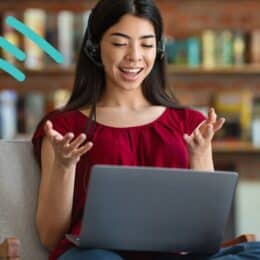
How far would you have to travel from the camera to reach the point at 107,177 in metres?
1.75

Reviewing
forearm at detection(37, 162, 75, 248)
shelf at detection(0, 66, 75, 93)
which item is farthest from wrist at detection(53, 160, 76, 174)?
shelf at detection(0, 66, 75, 93)

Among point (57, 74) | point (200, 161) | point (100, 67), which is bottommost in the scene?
point (200, 161)

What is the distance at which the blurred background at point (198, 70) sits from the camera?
4047 millimetres

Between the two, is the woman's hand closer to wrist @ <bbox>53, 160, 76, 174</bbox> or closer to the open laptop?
the open laptop

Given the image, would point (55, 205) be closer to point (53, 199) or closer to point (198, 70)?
point (53, 199)

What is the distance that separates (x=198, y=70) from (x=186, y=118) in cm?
192

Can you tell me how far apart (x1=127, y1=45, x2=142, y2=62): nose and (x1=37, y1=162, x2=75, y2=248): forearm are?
33 centimetres

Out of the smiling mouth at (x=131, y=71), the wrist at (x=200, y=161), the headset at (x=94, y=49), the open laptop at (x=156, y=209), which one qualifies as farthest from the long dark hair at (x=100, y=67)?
the open laptop at (x=156, y=209)

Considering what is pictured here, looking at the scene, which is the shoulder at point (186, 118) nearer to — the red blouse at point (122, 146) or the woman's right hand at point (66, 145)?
the red blouse at point (122, 146)

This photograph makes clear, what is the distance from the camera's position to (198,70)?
4078mm

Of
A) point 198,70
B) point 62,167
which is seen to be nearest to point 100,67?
point 62,167

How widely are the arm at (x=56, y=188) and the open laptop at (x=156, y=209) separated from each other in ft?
0.34

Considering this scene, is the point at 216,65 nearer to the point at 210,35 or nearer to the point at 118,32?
the point at 210,35

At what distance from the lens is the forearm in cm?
194
